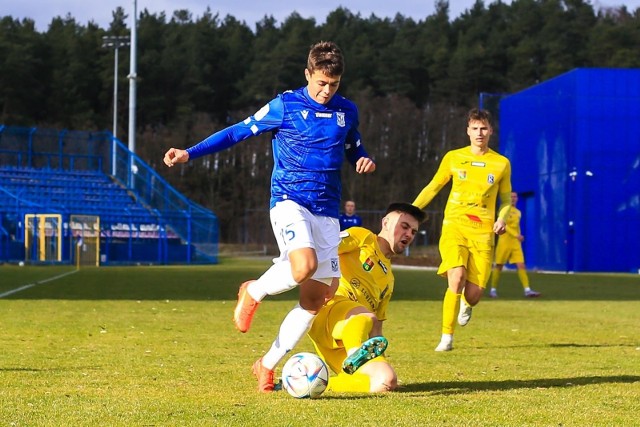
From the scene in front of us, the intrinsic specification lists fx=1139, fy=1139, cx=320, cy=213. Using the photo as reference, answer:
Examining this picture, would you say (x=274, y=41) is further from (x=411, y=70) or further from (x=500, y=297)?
(x=500, y=297)

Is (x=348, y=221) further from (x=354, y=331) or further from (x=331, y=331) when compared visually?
(x=354, y=331)

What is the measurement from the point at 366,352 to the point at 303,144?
1.38 meters

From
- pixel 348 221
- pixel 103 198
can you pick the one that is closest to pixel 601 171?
pixel 103 198

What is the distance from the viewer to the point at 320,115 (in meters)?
7.16

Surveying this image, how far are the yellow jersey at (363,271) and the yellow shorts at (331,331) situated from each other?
0.69 feet

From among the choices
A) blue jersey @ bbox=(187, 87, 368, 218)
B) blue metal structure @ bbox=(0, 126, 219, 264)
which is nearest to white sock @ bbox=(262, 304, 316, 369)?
blue jersey @ bbox=(187, 87, 368, 218)

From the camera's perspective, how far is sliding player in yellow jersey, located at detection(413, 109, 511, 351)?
10.7 m

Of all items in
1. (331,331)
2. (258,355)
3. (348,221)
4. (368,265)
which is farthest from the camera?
(348,221)

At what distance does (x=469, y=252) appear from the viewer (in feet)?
35.4

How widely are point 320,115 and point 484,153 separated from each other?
13.4ft

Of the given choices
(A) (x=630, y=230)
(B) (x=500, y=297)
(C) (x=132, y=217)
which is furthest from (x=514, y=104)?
(B) (x=500, y=297)

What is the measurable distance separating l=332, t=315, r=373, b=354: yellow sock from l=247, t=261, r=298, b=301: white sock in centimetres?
45

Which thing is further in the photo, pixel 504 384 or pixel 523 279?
pixel 523 279

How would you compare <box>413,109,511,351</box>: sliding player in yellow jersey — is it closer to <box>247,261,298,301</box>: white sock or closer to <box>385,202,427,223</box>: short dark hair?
<box>385,202,427,223</box>: short dark hair
